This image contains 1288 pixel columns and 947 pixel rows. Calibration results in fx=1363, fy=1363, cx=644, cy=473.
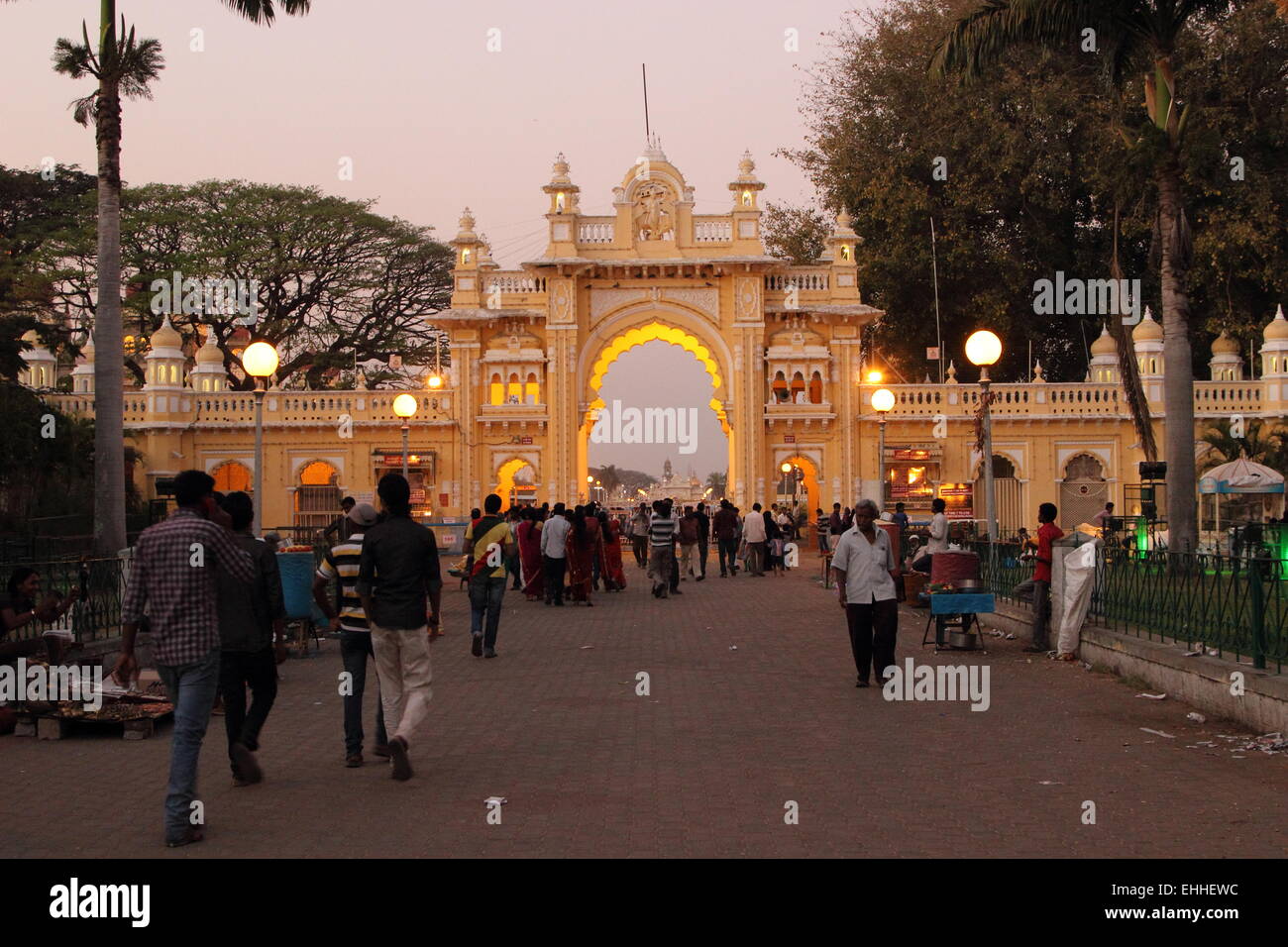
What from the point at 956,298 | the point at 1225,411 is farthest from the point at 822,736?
the point at 956,298

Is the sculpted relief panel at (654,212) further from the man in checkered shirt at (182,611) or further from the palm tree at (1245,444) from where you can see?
the man in checkered shirt at (182,611)

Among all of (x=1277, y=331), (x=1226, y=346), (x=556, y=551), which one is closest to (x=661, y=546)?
(x=556, y=551)

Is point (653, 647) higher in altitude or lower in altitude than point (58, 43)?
lower

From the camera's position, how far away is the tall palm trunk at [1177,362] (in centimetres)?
1744

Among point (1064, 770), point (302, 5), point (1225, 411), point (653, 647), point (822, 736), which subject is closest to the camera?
point (1064, 770)

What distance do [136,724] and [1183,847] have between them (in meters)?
7.28

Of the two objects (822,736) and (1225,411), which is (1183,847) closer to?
(822,736)

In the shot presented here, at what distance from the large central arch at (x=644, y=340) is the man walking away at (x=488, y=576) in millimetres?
23518

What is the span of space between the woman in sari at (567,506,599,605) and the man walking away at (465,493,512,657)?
6162mm

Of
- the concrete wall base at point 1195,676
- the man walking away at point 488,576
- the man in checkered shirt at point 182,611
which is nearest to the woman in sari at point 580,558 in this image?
the man walking away at point 488,576

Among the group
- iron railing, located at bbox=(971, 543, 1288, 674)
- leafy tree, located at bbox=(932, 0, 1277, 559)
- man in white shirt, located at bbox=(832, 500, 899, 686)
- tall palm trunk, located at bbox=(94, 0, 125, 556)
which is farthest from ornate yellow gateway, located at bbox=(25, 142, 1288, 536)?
man in white shirt, located at bbox=(832, 500, 899, 686)

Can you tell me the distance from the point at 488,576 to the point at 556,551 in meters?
6.64

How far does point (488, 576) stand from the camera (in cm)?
1460

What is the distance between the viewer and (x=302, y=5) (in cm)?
1945
